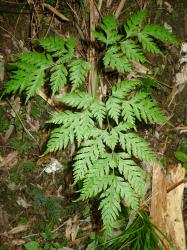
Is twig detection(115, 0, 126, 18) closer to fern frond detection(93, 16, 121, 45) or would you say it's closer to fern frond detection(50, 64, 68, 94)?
fern frond detection(93, 16, 121, 45)

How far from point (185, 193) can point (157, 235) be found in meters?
0.76

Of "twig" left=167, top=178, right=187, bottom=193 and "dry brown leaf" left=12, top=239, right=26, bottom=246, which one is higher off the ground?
"twig" left=167, top=178, right=187, bottom=193

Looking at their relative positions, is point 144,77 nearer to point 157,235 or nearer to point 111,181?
point 111,181

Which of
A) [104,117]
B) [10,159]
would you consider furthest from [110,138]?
[10,159]

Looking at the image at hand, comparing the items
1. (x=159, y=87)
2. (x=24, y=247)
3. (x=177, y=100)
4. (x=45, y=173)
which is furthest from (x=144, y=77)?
(x=24, y=247)

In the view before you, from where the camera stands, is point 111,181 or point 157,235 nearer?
point 111,181

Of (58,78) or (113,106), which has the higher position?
(58,78)

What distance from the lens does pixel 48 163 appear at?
12.7ft

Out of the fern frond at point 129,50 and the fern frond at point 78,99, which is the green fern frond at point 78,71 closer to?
the fern frond at point 78,99

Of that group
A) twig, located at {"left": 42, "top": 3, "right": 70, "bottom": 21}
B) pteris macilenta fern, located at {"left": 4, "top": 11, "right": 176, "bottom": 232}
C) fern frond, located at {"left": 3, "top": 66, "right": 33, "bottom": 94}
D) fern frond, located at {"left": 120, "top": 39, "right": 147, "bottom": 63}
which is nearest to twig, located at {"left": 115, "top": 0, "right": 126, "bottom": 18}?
twig, located at {"left": 42, "top": 3, "right": 70, "bottom": 21}

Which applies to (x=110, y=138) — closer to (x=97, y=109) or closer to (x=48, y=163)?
(x=97, y=109)

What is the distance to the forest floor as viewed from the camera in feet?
12.5

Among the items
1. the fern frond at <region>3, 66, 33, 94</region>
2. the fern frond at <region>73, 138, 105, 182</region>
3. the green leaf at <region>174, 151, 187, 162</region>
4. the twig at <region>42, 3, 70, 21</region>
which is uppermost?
the twig at <region>42, 3, 70, 21</region>

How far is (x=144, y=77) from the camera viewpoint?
3.78 m
